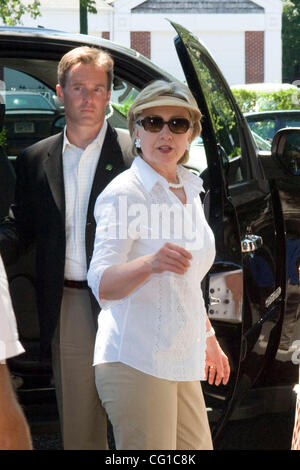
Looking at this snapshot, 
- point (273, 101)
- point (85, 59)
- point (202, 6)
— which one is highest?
point (202, 6)

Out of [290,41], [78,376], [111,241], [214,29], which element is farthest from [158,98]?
[290,41]

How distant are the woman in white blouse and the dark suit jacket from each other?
1.70ft

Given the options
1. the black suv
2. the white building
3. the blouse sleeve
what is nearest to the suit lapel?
the black suv

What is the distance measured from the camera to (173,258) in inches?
90.1

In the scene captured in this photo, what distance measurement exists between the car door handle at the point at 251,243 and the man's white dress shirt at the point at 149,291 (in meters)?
0.75

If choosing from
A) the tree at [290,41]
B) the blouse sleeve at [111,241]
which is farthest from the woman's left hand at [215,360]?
the tree at [290,41]

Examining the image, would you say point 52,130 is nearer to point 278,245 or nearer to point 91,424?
point 278,245

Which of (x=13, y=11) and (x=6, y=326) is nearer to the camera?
(x=6, y=326)

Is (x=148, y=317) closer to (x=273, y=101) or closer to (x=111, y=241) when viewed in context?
(x=111, y=241)

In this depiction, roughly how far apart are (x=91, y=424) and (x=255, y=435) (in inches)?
58.1

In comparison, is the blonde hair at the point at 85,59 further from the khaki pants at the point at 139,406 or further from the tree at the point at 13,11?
the tree at the point at 13,11

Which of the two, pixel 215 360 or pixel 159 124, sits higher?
pixel 159 124

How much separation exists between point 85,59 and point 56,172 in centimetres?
39

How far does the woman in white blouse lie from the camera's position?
2.46 m
